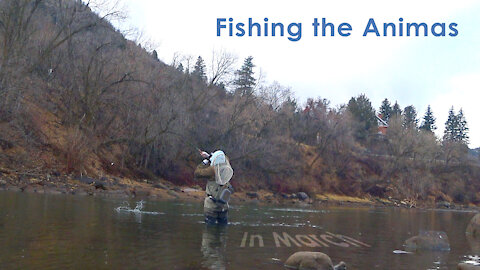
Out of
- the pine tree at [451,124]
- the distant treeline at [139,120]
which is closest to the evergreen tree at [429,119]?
the pine tree at [451,124]

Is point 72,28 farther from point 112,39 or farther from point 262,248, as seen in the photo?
point 262,248

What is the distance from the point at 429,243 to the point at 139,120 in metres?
39.9

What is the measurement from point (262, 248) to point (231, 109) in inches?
1895

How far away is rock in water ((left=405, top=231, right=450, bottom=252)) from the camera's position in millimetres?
16045

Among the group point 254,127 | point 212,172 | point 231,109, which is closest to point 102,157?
point 231,109

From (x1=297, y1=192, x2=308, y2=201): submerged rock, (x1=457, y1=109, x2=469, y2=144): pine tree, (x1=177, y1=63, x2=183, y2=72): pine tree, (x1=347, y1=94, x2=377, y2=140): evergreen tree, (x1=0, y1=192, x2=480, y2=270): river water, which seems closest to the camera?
(x1=0, y1=192, x2=480, y2=270): river water

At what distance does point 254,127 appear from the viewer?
65.8m

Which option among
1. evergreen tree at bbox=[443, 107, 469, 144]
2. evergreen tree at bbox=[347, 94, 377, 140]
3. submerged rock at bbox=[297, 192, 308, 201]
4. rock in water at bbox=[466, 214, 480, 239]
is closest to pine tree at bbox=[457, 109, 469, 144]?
evergreen tree at bbox=[443, 107, 469, 144]

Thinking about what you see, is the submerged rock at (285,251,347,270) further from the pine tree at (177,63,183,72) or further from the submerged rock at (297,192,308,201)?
the submerged rock at (297,192,308,201)

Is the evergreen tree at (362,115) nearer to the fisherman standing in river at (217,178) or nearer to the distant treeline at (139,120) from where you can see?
the distant treeline at (139,120)

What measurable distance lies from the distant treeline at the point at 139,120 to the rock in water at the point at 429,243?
92.7ft

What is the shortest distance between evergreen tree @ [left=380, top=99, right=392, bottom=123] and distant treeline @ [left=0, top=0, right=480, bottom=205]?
4932cm

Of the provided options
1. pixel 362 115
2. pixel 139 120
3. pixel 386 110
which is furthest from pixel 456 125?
pixel 139 120

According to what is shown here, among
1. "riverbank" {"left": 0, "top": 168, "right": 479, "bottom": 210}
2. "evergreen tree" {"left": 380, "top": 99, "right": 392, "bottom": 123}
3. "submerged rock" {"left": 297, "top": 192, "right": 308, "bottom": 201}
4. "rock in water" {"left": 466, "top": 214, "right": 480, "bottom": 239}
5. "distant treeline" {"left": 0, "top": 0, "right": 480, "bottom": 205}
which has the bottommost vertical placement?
"rock in water" {"left": 466, "top": 214, "right": 480, "bottom": 239}
